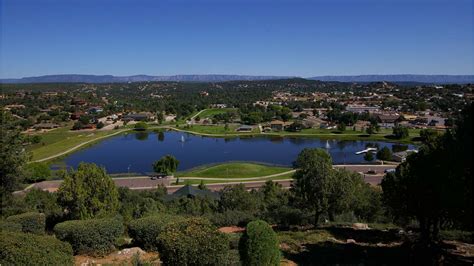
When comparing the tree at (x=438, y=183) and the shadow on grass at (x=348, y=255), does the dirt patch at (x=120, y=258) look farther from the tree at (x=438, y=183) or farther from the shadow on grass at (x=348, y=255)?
the tree at (x=438, y=183)

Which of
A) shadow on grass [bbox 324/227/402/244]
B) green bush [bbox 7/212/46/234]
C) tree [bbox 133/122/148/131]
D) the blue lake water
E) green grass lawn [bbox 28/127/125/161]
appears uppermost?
green bush [bbox 7/212/46/234]

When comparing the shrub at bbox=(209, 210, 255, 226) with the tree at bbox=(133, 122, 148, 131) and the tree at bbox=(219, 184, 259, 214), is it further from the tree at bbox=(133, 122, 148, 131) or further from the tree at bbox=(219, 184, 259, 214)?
the tree at bbox=(133, 122, 148, 131)

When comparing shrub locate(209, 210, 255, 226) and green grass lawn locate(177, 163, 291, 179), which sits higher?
shrub locate(209, 210, 255, 226)

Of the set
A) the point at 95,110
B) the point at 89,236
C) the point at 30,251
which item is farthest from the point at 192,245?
the point at 95,110

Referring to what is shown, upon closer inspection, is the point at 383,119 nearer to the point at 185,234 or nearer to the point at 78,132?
the point at 78,132

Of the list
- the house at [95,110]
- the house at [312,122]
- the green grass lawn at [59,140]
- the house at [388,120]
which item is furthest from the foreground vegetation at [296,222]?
the house at [95,110]

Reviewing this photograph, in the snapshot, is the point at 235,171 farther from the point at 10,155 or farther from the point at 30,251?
the point at 30,251

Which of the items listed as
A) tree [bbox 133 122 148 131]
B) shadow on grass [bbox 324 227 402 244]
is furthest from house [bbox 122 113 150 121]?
shadow on grass [bbox 324 227 402 244]
